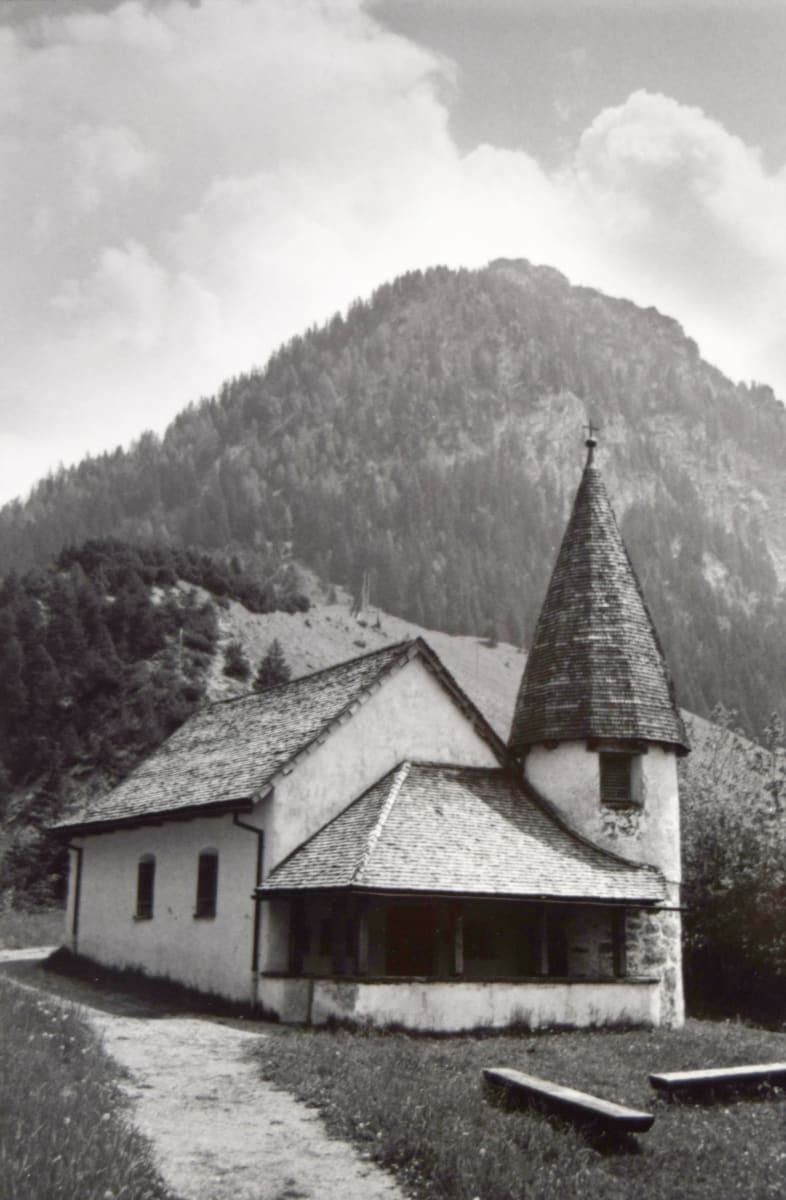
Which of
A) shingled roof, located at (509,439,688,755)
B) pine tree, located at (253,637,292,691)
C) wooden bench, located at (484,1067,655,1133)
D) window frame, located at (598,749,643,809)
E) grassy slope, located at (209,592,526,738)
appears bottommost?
wooden bench, located at (484,1067,655,1133)

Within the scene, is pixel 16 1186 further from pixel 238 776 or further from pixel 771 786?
pixel 771 786

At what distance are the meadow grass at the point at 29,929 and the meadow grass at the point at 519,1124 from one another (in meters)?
22.0

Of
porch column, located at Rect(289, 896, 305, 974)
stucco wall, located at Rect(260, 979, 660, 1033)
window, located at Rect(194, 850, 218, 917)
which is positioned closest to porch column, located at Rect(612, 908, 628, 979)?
stucco wall, located at Rect(260, 979, 660, 1033)

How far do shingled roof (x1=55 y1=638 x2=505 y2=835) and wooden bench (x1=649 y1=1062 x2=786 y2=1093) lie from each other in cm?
1002

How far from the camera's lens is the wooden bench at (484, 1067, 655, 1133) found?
10375 mm

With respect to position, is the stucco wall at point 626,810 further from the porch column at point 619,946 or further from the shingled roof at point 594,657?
the porch column at point 619,946

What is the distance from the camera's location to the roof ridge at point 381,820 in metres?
19.2

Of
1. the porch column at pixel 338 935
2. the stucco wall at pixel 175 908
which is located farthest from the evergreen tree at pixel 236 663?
the porch column at pixel 338 935

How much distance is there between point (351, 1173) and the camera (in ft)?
31.8

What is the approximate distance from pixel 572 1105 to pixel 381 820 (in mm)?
10027

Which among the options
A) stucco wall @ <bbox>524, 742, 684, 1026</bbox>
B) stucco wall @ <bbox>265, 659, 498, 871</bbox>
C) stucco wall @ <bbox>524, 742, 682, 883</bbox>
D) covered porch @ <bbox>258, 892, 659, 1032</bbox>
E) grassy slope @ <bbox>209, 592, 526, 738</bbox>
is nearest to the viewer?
covered porch @ <bbox>258, 892, 659, 1032</bbox>

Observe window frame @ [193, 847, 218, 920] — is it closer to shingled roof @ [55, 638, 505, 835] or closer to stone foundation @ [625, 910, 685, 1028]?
shingled roof @ [55, 638, 505, 835]

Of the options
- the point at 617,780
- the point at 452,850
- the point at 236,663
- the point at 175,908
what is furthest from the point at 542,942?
the point at 236,663

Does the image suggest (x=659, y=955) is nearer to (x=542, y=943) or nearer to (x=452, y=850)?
(x=542, y=943)
